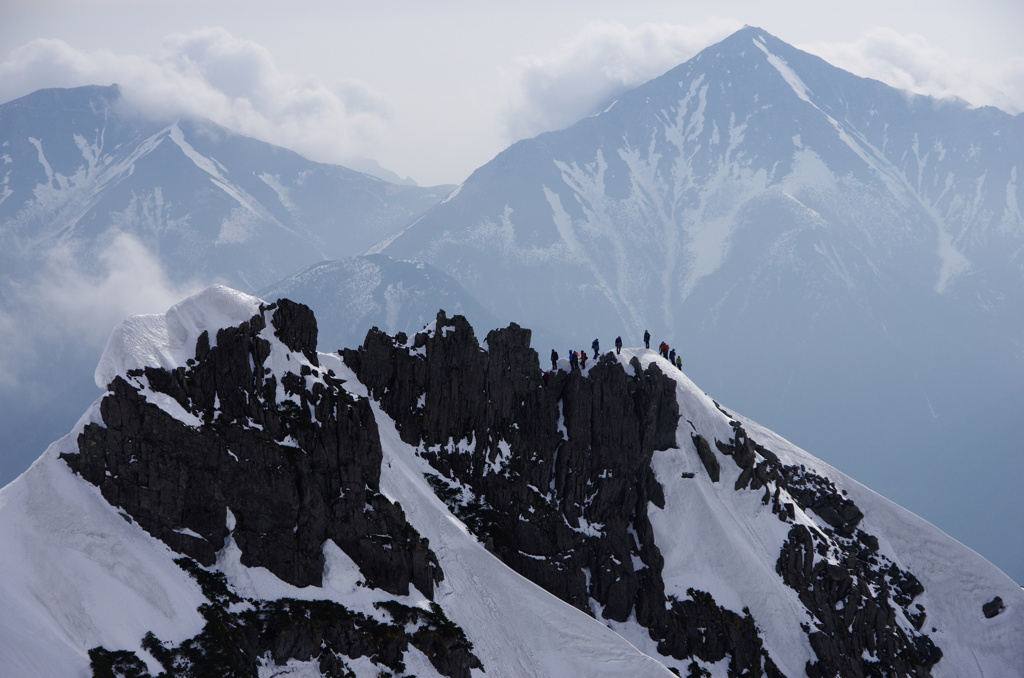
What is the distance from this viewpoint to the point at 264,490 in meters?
92.0

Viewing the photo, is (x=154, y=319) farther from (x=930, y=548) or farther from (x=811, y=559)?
(x=930, y=548)

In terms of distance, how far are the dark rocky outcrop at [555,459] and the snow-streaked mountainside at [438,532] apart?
0.31m

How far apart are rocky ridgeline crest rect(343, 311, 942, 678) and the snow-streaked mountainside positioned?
31 centimetres

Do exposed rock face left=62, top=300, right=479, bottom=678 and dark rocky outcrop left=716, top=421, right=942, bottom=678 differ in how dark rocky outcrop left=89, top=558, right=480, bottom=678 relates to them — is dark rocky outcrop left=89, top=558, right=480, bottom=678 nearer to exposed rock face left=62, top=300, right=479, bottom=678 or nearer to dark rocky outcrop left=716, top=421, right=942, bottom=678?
exposed rock face left=62, top=300, right=479, bottom=678

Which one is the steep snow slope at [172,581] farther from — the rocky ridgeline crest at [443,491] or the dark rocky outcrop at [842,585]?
the dark rocky outcrop at [842,585]

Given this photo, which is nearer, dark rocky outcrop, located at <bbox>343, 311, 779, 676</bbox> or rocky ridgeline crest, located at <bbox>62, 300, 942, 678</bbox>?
rocky ridgeline crest, located at <bbox>62, 300, 942, 678</bbox>

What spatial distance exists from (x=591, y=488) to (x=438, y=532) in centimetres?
2403

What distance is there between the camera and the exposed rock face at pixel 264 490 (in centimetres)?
8550

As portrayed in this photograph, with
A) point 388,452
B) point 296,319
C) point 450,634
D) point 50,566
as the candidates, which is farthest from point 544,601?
point 50,566

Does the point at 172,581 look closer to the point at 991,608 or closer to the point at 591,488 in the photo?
the point at 591,488

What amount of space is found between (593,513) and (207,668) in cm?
5449

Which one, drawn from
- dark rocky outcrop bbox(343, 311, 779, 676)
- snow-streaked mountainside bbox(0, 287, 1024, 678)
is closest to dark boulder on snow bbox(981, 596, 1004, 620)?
snow-streaked mountainside bbox(0, 287, 1024, 678)

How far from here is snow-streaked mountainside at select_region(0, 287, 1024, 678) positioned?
3270 inches

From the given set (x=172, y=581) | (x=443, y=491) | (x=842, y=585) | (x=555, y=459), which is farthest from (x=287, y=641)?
(x=842, y=585)
